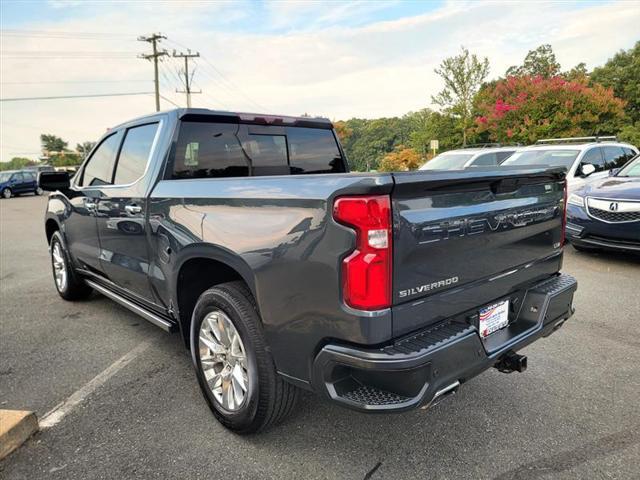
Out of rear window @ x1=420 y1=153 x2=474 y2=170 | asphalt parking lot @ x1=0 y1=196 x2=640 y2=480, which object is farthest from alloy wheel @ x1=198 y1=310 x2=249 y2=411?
rear window @ x1=420 y1=153 x2=474 y2=170

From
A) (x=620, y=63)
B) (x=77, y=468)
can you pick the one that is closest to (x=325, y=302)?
(x=77, y=468)

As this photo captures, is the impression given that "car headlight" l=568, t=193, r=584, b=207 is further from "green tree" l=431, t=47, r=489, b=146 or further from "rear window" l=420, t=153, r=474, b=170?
"green tree" l=431, t=47, r=489, b=146

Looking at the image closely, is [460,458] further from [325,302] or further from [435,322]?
[325,302]

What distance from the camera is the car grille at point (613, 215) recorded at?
19.4 feet

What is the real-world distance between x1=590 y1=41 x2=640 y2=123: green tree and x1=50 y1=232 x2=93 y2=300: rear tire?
36.5 metres

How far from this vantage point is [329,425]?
2.76 m

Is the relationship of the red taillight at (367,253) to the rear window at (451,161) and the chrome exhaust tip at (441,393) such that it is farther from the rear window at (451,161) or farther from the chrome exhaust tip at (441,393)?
the rear window at (451,161)

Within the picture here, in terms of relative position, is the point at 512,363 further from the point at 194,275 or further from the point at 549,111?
the point at 549,111

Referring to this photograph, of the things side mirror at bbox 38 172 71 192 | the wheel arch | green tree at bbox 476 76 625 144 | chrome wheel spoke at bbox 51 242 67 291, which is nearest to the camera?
the wheel arch

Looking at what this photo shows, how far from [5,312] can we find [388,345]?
4780mm

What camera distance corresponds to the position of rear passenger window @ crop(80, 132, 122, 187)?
4.10m

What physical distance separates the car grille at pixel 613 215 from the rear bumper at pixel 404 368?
189 inches

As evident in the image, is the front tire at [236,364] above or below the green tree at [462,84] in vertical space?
below

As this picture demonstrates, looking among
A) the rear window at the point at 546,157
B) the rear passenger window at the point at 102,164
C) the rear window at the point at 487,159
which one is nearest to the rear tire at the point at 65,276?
the rear passenger window at the point at 102,164
